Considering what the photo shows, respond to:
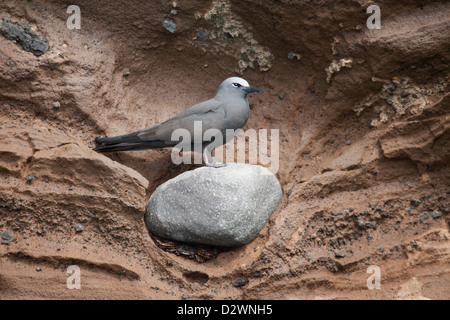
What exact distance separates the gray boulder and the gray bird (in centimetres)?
30

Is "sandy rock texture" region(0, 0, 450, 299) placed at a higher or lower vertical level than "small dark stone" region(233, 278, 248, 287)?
higher

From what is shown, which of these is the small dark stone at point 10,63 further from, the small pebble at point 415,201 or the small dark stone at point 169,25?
the small pebble at point 415,201

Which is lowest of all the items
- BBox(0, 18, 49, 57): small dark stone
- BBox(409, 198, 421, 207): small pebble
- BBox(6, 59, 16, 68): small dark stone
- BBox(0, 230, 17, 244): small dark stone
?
BBox(0, 230, 17, 244): small dark stone

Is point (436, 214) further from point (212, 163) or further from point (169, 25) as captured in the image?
point (169, 25)

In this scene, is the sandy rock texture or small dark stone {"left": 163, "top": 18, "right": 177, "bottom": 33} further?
small dark stone {"left": 163, "top": 18, "right": 177, "bottom": 33}

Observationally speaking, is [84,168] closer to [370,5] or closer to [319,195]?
[319,195]

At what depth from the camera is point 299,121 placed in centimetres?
501

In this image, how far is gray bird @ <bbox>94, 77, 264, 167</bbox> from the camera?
4.52m

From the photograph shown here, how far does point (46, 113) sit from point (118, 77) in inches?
31.3

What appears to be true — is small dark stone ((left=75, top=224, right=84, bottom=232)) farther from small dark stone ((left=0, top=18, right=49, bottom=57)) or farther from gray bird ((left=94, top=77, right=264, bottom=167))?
small dark stone ((left=0, top=18, right=49, bottom=57))

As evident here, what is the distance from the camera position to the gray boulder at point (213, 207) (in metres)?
4.09

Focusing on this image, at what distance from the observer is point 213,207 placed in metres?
4.09

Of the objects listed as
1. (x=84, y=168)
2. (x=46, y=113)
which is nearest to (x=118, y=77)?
(x=46, y=113)

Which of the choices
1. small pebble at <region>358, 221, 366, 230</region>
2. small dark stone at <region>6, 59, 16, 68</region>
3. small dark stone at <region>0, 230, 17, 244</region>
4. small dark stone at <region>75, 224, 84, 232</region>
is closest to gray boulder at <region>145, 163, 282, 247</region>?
small dark stone at <region>75, 224, 84, 232</region>
